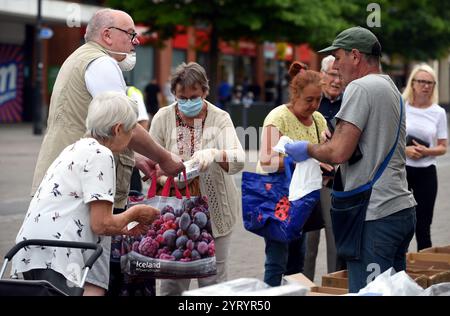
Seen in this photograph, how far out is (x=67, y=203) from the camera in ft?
14.5

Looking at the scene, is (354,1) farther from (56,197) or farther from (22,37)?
(56,197)

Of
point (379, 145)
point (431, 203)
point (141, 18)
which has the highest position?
point (141, 18)

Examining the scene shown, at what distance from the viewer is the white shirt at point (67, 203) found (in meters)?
4.37

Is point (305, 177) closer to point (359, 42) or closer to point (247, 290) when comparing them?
point (359, 42)

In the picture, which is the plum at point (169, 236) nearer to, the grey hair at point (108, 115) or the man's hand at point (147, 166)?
the man's hand at point (147, 166)

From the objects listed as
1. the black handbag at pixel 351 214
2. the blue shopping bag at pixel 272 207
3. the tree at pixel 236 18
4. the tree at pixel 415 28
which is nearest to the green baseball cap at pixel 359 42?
the black handbag at pixel 351 214

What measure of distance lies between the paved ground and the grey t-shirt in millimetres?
3422

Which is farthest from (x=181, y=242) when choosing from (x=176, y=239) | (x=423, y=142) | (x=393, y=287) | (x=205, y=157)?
(x=423, y=142)

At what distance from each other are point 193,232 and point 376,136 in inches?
48.9

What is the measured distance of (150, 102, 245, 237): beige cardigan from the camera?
5.99m
